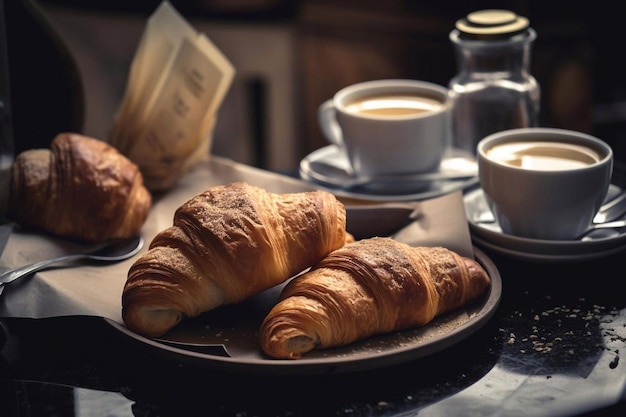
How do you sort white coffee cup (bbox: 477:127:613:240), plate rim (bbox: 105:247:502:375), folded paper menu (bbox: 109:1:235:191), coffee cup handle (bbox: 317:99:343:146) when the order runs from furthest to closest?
coffee cup handle (bbox: 317:99:343:146) < folded paper menu (bbox: 109:1:235:191) < white coffee cup (bbox: 477:127:613:240) < plate rim (bbox: 105:247:502:375)

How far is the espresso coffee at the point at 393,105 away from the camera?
1.46 metres

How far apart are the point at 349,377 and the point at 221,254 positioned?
190 millimetres

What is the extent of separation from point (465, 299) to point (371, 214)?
0.21 m

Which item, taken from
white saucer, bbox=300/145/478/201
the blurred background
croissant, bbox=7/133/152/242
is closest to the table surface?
croissant, bbox=7/133/152/242

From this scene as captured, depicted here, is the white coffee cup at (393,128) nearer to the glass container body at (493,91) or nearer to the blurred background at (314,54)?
the glass container body at (493,91)

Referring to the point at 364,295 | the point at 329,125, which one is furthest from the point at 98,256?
the point at 329,125

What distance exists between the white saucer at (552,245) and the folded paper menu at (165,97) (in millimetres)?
473

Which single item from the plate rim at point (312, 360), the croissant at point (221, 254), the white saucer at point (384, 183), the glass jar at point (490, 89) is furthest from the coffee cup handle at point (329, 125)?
the plate rim at point (312, 360)

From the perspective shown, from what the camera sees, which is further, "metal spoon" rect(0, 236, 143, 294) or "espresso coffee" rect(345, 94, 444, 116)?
"espresso coffee" rect(345, 94, 444, 116)

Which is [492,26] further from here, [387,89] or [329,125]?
[329,125]

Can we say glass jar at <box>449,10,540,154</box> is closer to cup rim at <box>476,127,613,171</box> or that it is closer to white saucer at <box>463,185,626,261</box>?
cup rim at <box>476,127,613,171</box>

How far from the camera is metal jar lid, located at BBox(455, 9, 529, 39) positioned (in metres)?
1.38

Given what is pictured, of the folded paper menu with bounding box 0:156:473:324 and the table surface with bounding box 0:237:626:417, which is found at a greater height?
the folded paper menu with bounding box 0:156:473:324

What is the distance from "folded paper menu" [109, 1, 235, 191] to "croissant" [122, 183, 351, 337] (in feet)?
1.21
